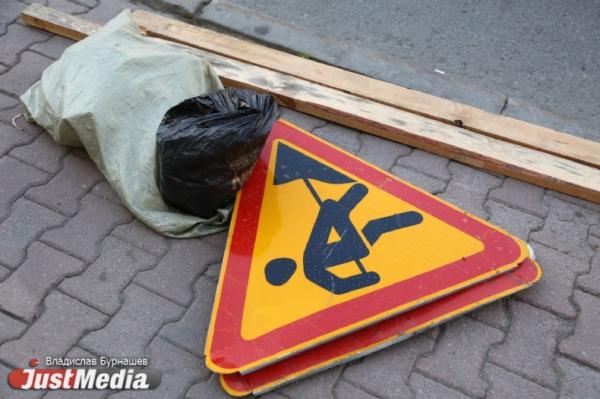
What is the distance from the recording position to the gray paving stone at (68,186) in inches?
127

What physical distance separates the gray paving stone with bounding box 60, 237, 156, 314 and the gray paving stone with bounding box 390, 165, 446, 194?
131 cm

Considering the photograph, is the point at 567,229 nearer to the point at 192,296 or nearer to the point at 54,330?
the point at 192,296

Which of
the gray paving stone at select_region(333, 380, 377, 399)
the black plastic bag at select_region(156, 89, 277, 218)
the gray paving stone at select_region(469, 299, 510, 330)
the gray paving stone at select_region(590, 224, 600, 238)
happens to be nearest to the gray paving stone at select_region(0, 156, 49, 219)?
the black plastic bag at select_region(156, 89, 277, 218)

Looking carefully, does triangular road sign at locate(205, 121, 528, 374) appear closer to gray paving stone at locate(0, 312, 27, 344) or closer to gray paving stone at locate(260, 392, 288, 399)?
gray paving stone at locate(260, 392, 288, 399)

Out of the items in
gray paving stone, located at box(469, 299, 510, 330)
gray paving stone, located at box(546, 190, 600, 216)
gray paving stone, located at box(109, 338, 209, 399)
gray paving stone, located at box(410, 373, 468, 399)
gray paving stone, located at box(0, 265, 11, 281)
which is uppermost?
gray paving stone, located at box(546, 190, 600, 216)

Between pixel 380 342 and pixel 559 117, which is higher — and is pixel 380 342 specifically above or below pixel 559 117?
below

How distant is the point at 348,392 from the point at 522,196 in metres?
1.43

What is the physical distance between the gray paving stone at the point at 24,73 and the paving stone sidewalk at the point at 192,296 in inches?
12.9

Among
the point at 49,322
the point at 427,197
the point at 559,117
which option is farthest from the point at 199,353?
the point at 559,117

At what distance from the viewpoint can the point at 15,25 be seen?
4156 mm

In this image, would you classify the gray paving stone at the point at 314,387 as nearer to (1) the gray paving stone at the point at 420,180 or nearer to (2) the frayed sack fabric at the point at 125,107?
(2) the frayed sack fabric at the point at 125,107

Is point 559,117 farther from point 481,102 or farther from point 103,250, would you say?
point 103,250

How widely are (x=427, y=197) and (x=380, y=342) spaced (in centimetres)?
81

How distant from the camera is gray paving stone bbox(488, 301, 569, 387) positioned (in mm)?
2779
